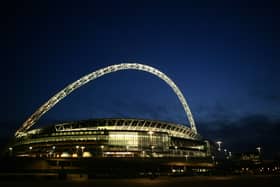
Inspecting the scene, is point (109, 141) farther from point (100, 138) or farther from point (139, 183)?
point (139, 183)

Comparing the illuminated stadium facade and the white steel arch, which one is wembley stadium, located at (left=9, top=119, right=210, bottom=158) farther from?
the white steel arch

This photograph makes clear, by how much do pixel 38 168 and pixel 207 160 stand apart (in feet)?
201

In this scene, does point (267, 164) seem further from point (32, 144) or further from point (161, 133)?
point (32, 144)

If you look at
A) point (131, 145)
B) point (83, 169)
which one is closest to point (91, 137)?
point (131, 145)

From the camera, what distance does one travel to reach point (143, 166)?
311ft

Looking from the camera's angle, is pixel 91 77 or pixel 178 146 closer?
pixel 91 77

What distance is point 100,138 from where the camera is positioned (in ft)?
358

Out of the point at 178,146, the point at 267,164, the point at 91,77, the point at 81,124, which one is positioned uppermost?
the point at 91,77

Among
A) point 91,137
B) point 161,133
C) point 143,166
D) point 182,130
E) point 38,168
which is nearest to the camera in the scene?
point 38,168

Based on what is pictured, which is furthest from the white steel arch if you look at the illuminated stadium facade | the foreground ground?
the foreground ground

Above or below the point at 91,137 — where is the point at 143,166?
below

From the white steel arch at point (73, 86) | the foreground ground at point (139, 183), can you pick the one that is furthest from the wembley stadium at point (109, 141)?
the foreground ground at point (139, 183)

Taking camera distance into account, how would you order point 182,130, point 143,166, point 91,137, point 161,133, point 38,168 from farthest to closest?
point 182,130
point 161,133
point 91,137
point 143,166
point 38,168

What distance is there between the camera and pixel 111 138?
4350 inches
